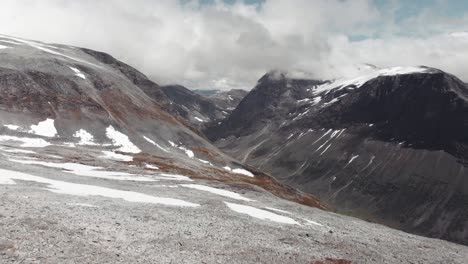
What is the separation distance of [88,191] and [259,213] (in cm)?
1865

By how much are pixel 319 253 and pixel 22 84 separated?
454ft

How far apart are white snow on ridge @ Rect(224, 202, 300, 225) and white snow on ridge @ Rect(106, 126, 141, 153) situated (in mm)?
84548

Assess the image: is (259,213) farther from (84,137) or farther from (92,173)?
(84,137)

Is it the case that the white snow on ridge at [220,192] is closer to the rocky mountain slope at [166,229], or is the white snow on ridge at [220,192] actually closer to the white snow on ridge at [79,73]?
the rocky mountain slope at [166,229]

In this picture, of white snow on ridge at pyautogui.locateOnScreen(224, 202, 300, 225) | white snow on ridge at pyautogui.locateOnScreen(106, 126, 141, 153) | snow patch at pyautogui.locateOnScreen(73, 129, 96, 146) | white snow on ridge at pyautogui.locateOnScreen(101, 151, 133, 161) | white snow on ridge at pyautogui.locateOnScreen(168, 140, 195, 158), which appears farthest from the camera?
white snow on ridge at pyautogui.locateOnScreen(168, 140, 195, 158)

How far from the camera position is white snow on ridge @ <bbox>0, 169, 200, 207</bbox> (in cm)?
4374

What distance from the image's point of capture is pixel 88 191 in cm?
4541

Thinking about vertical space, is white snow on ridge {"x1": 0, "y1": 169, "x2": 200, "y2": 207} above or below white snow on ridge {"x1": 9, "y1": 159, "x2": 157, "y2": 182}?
above

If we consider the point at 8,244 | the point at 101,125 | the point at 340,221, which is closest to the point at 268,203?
the point at 340,221

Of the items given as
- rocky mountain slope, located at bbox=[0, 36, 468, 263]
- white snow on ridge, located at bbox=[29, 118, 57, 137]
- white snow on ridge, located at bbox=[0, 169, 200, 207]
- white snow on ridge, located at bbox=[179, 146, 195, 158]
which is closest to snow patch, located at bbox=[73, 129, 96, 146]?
white snow on ridge, located at bbox=[29, 118, 57, 137]

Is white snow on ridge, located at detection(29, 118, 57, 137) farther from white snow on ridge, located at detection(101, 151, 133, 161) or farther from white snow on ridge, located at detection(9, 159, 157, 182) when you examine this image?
white snow on ridge, located at detection(9, 159, 157, 182)

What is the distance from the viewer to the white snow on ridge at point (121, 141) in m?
129

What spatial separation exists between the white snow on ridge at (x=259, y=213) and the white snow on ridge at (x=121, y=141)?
277 feet

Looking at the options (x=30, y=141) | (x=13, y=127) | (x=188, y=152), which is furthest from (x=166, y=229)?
(x=188, y=152)
